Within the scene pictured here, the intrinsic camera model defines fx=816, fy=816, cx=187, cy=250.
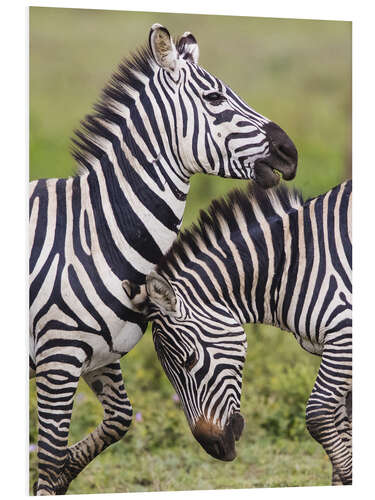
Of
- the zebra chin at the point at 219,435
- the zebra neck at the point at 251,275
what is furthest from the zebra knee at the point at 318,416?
the zebra neck at the point at 251,275

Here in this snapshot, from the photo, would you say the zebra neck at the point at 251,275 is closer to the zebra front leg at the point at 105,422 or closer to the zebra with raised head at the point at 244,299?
the zebra with raised head at the point at 244,299

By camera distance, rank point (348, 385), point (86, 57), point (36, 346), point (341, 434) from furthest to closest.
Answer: point (86, 57)
point (341, 434)
point (348, 385)
point (36, 346)

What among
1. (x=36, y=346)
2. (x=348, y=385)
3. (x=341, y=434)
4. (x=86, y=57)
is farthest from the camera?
(x=86, y=57)

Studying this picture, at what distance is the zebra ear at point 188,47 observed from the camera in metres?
4.20

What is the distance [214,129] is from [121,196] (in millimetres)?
575

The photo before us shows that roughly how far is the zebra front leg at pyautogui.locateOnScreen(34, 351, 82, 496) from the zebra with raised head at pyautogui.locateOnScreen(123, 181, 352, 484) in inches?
18.9

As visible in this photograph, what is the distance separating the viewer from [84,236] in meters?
4.07

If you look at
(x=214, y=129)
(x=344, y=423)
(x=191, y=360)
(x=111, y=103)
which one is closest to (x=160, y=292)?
(x=191, y=360)

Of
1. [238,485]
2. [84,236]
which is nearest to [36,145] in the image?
[84,236]

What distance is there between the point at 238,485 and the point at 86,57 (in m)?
2.80

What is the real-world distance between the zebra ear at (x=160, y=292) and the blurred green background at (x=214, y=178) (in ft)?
3.39

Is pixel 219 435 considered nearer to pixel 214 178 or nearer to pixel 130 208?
pixel 130 208

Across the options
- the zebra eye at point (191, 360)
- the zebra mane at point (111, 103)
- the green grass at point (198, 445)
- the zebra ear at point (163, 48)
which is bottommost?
the green grass at point (198, 445)
